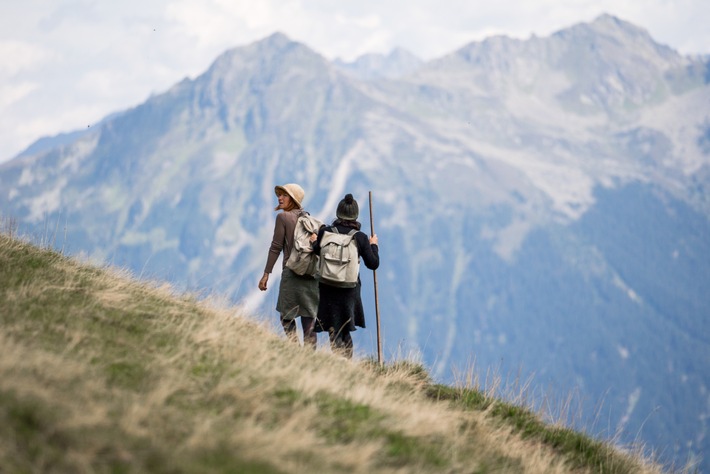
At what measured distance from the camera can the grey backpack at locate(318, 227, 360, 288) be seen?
10.5 meters

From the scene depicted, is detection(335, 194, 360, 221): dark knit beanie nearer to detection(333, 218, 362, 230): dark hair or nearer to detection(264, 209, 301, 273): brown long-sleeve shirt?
detection(333, 218, 362, 230): dark hair

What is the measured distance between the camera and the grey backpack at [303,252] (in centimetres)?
1071

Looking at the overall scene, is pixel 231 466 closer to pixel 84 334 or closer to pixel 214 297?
pixel 84 334

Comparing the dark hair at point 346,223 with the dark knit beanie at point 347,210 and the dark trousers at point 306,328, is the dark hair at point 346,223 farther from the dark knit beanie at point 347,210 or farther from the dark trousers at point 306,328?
the dark trousers at point 306,328

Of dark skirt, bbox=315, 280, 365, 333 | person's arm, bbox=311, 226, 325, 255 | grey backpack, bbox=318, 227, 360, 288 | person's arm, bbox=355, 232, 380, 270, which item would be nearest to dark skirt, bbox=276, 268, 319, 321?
dark skirt, bbox=315, 280, 365, 333

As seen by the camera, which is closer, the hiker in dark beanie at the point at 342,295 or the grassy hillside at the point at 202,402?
the grassy hillside at the point at 202,402

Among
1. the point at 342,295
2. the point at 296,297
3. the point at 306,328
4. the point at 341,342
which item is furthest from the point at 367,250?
the point at 306,328

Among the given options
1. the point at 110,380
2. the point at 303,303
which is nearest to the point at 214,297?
the point at 303,303

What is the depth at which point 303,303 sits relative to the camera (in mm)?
10844

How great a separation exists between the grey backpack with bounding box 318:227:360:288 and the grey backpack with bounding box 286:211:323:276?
0.23 m

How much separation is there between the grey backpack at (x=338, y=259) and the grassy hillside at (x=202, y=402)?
1188mm

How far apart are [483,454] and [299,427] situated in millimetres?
2145

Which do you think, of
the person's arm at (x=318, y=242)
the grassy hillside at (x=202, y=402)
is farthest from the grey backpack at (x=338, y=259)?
the grassy hillside at (x=202, y=402)

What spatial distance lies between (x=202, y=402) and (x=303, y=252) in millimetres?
4569
